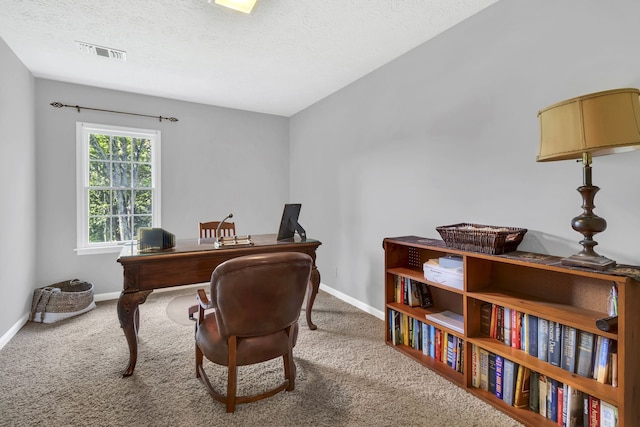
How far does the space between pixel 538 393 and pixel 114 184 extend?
4.52 m

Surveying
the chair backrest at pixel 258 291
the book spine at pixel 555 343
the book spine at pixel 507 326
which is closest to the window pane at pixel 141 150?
the chair backrest at pixel 258 291

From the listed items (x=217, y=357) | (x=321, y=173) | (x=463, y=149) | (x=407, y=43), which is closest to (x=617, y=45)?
(x=463, y=149)

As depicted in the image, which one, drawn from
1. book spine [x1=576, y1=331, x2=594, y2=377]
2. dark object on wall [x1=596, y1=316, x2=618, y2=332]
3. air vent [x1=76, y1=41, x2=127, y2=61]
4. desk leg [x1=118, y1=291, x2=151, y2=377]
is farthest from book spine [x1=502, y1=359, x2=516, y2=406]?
air vent [x1=76, y1=41, x2=127, y2=61]

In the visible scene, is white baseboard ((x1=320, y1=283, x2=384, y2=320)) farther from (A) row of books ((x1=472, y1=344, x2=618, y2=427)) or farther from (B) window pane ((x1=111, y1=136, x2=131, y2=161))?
(B) window pane ((x1=111, y1=136, x2=131, y2=161))

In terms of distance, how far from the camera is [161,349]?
2457 mm

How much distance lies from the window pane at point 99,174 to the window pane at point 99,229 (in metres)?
0.41

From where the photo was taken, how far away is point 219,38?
2.52m

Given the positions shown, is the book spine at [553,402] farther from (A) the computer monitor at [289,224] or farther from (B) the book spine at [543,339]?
(A) the computer monitor at [289,224]

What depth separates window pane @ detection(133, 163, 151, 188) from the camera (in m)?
3.90

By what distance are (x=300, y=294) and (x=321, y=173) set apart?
253 centimetres

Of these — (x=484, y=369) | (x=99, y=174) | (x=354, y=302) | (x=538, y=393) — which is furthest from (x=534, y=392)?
(x=99, y=174)

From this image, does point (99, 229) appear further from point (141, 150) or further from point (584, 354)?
point (584, 354)

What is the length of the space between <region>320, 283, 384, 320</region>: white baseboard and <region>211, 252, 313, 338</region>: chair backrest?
163cm

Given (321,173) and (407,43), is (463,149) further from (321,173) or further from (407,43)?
(321,173)
